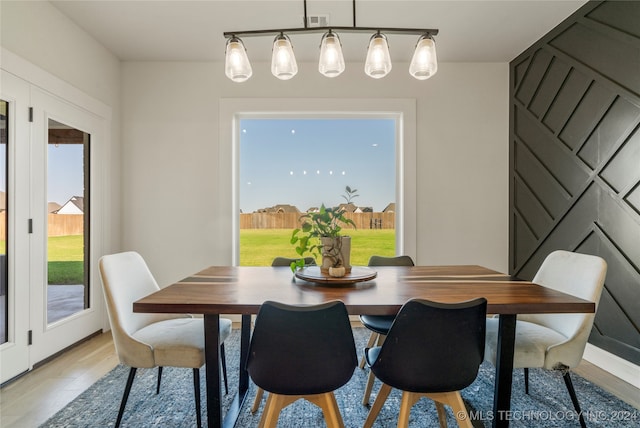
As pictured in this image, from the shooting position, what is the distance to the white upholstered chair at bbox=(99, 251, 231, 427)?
1680 mm

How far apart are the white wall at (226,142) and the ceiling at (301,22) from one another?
224 mm

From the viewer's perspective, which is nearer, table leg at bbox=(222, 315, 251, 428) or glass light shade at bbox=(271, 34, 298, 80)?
glass light shade at bbox=(271, 34, 298, 80)

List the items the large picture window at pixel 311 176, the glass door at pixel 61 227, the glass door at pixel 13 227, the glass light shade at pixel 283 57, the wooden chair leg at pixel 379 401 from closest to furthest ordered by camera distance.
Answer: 1. the wooden chair leg at pixel 379 401
2. the glass light shade at pixel 283 57
3. the glass door at pixel 13 227
4. the glass door at pixel 61 227
5. the large picture window at pixel 311 176

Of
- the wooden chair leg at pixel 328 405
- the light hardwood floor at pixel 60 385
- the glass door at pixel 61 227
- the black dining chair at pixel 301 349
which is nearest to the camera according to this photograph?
the black dining chair at pixel 301 349

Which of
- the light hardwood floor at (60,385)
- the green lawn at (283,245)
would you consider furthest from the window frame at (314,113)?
the light hardwood floor at (60,385)

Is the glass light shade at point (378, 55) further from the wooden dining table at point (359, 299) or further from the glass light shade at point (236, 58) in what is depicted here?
the wooden dining table at point (359, 299)

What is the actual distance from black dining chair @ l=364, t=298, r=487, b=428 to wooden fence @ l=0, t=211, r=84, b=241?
2.62 m

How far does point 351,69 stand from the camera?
3555 millimetres

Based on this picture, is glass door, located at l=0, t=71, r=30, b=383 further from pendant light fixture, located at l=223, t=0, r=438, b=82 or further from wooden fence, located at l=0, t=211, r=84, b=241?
pendant light fixture, located at l=223, t=0, r=438, b=82

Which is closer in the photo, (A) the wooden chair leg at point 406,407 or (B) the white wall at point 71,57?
(A) the wooden chair leg at point 406,407

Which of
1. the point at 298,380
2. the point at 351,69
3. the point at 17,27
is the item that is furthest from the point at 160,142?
the point at 298,380

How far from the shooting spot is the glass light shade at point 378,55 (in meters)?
1.80

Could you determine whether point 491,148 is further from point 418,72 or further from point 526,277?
point 418,72

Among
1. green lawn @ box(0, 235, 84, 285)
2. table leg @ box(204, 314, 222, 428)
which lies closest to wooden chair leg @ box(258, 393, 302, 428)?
table leg @ box(204, 314, 222, 428)
